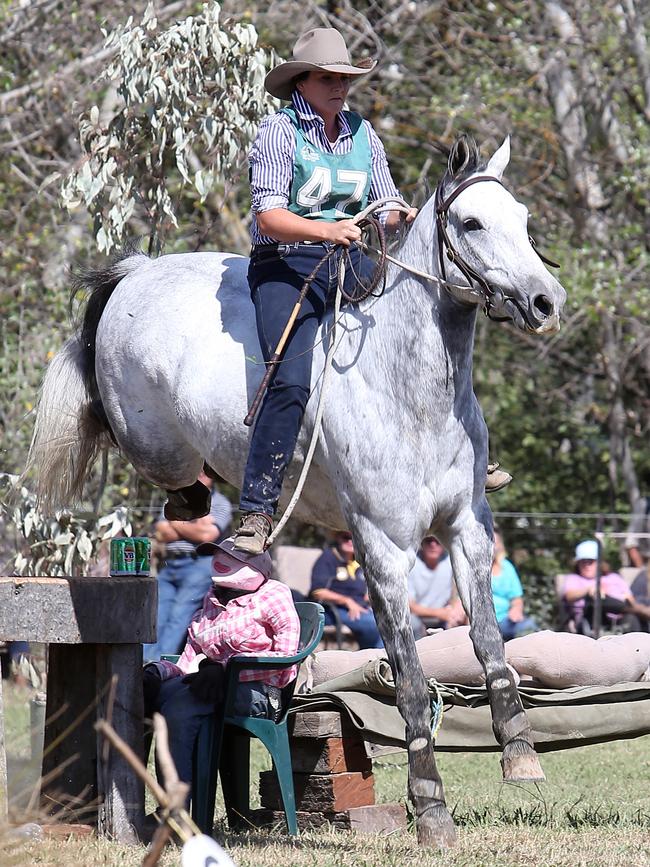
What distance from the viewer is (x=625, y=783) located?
623 cm

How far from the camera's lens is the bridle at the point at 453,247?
14.9ft

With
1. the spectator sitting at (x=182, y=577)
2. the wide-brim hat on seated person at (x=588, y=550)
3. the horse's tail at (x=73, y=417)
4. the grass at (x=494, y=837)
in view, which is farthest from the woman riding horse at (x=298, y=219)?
the wide-brim hat on seated person at (x=588, y=550)

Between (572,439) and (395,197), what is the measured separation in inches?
488

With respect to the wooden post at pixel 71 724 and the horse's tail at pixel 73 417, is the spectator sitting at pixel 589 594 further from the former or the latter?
the wooden post at pixel 71 724

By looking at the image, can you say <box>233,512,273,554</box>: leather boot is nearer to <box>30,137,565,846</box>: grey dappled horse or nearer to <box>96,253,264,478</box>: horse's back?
<box>30,137,565,846</box>: grey dappled horse

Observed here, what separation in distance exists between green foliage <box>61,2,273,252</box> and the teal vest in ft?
7.43

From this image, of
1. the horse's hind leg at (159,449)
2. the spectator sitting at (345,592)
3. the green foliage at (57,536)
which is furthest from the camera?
the spectator sitting at (345,592)

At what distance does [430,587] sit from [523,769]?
593cm

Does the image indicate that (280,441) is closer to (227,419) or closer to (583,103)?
(227,419)

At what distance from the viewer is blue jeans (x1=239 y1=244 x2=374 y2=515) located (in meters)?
4.78

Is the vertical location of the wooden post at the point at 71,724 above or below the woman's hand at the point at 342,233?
below

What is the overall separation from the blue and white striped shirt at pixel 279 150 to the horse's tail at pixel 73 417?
1.23 meters

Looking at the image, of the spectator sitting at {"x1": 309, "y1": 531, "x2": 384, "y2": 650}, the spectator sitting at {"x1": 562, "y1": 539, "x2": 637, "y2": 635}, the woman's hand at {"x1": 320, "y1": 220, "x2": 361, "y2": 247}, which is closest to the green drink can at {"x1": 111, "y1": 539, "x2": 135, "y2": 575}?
the woman's hand at {"x1": 320, "y1": 220, "x2": 361, "y2": 247}

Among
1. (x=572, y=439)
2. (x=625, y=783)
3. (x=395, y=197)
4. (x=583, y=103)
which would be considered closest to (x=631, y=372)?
(x=572, y=439)
